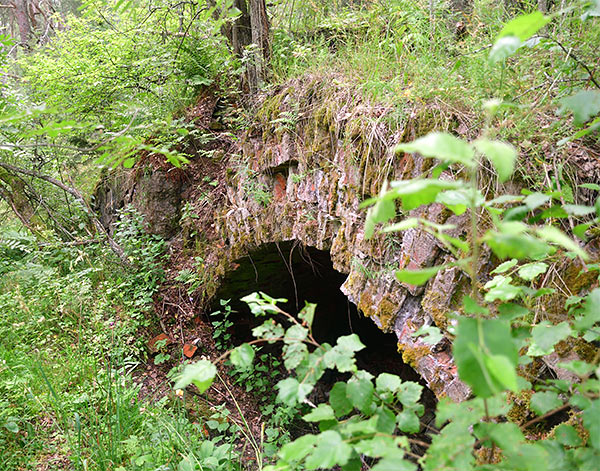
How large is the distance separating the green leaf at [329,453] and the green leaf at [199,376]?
283 mm

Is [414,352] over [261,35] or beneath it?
beneath

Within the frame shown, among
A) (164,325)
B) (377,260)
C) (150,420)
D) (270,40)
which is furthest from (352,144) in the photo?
(164,325)

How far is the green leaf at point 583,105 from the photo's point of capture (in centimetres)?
112

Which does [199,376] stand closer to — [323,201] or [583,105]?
[583,105]

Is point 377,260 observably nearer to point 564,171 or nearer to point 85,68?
point 564,171

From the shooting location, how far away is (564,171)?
185cm

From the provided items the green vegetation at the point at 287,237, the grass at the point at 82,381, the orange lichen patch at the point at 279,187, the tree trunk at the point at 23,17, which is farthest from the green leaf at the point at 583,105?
the tree trunk at the point at 23,17

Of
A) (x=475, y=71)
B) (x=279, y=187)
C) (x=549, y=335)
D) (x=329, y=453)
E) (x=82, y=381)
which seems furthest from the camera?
(x=279, y=187)

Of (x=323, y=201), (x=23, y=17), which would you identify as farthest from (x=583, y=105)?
(x=23, y=17)

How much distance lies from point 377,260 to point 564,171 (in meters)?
1.18

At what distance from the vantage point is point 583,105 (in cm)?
113

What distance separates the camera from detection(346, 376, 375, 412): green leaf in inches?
38.8

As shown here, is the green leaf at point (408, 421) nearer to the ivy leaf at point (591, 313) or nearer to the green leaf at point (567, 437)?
the green leaf at point (567, 437)

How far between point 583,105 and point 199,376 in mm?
1293
